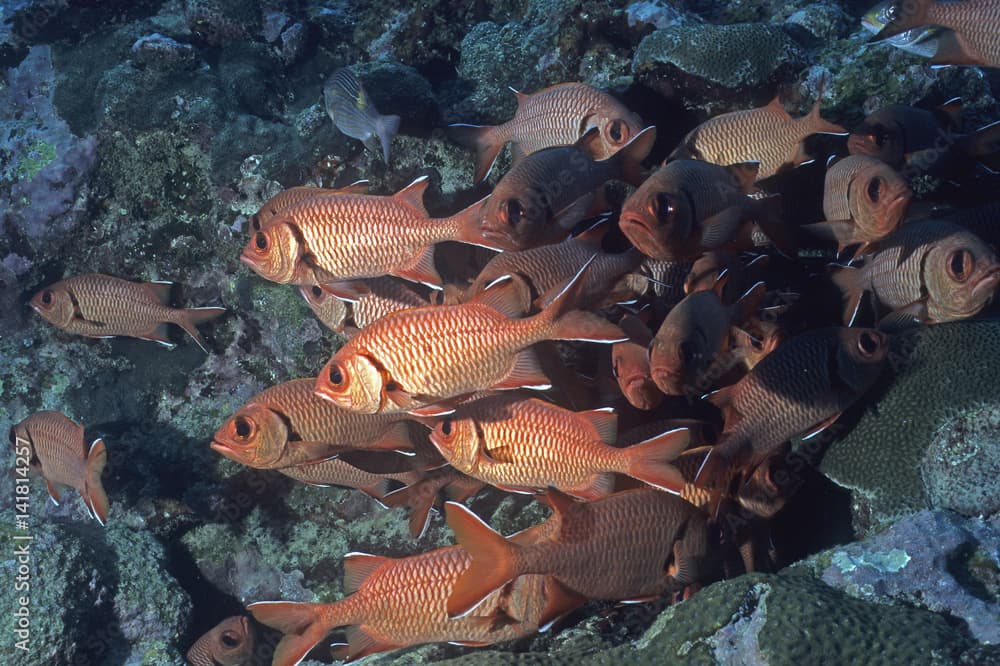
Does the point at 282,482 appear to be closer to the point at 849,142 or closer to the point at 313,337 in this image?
the point at 313,337

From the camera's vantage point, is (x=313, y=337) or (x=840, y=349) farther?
(x=313, y=337)

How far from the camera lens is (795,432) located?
3045 mm

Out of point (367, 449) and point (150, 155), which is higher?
point (150, 155)

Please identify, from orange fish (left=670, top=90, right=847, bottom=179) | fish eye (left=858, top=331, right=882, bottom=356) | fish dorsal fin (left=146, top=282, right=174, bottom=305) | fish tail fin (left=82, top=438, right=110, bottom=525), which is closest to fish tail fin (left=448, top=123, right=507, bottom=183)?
orange fish (left=670, top=90, right=847, bottom=179)

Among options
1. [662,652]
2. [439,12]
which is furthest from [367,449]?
[439,12]

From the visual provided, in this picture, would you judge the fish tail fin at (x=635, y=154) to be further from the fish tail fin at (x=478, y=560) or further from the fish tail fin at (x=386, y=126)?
the fish tail fin at (x=478, y=560)

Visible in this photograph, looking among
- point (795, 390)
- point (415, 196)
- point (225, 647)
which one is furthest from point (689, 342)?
point (225, 647)

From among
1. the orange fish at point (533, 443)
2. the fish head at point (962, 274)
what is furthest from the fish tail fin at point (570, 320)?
the fish head at point (962, 274)

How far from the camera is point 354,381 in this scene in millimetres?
2480

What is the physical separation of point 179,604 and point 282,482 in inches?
42.6

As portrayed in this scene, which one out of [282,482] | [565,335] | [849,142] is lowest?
[282,482]

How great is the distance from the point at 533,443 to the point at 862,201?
2052 millimetres

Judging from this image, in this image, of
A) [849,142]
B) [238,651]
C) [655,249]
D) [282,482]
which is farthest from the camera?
[282,482]

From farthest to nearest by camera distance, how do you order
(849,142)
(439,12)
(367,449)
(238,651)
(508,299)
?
(439,12) → (238,651) → (849,142) → (367,449) → (508,299)
